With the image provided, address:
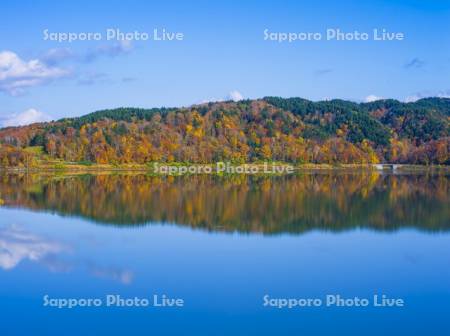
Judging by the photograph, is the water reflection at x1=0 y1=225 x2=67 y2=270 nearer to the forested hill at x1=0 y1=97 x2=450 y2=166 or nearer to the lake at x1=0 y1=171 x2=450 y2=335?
the lake at x1=0 y1=171 x2=450 y2=335

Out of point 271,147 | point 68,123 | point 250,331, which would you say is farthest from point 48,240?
point 68,123

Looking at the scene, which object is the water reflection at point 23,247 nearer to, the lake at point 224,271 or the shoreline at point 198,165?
the lake at point 224,271

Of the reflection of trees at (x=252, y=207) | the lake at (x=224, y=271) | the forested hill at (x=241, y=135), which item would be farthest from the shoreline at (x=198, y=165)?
the lake at (x=224, y=271)

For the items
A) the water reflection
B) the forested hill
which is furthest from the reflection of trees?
the forested hill

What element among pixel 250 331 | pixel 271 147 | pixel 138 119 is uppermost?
pixel 138 119

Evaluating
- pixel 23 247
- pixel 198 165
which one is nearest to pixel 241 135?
pixel 198 165

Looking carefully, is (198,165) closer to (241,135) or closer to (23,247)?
(241,135)

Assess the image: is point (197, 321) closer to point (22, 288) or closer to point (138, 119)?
point (22, 288)
